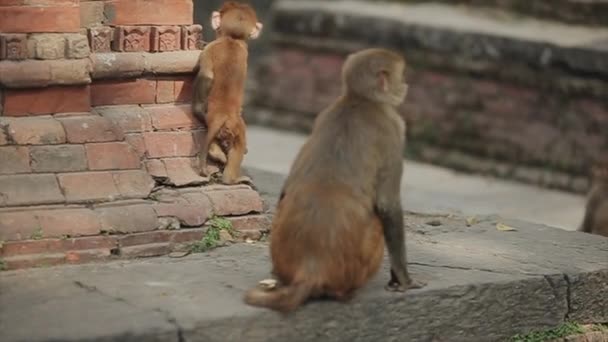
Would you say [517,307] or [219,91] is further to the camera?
[219,91]

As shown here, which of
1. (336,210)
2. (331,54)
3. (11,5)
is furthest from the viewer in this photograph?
(331,54)

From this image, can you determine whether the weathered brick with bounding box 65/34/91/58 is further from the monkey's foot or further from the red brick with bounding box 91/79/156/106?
the monkey's foot

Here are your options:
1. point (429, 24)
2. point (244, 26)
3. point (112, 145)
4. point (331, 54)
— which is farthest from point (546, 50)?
point (112, 145)

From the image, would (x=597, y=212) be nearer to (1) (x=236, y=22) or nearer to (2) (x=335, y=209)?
(1) (x=236, y=22)

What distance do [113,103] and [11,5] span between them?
2.21 ft

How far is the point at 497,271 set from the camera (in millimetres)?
5770

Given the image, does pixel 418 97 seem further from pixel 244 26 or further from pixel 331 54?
pixel 244 26

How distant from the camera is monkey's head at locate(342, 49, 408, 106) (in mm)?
5270

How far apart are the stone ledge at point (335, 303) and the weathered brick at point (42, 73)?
75cm

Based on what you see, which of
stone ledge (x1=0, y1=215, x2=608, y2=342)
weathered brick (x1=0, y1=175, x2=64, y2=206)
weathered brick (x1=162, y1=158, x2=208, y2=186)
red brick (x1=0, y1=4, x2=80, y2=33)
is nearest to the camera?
stone ledge (x1=0, y1=215, x2=608, y2=342)

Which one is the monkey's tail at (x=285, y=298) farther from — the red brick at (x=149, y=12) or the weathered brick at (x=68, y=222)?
the red brick at (x=149, y=12)

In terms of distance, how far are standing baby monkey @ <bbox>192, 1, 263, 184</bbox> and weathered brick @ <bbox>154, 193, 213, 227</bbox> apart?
0.71 ft

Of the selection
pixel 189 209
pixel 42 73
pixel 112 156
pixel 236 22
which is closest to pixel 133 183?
pixel 112 156

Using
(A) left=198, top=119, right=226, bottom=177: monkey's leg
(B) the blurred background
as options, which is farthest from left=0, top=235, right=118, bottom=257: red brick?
(B) the blurred background
